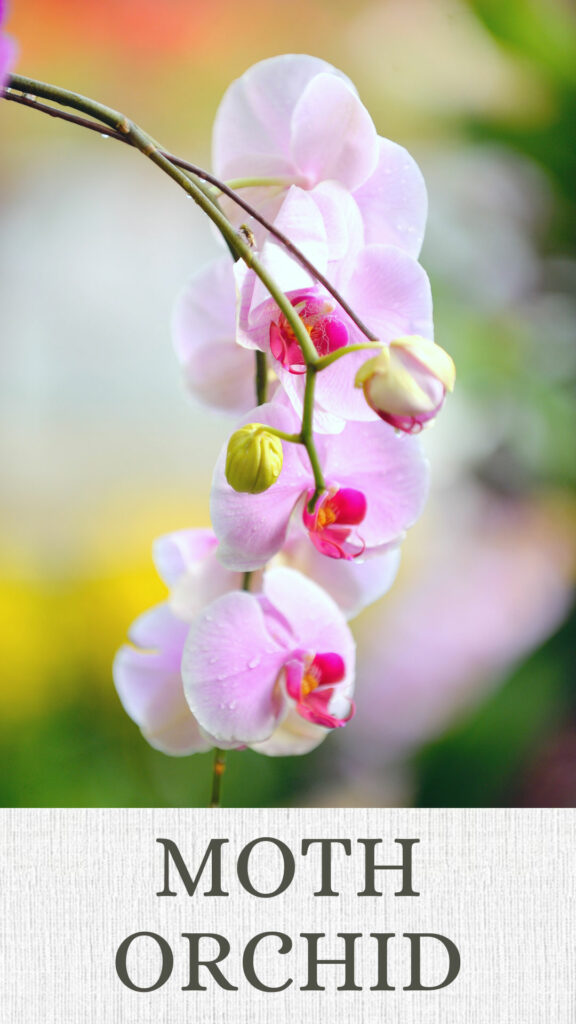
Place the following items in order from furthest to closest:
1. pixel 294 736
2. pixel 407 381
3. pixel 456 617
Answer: pixel 456 617, pixel 294 736, pixel 407 381

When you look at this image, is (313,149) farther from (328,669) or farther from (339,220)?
(328,669)

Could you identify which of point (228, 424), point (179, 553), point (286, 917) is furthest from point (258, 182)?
point (228, 424)

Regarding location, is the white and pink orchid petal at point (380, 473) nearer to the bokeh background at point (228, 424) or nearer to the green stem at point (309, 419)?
the green stem at point (309, 419)

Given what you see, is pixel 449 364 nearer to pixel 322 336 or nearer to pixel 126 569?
pixel 322 336

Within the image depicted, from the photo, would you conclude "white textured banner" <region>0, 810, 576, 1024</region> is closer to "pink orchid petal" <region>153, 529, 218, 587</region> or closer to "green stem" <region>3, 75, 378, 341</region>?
"pink orchid petal" <region>153, 529, 218, 587</region>

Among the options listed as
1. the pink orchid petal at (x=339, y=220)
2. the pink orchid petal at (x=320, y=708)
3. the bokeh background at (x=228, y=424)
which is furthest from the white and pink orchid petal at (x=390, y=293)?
the bokeh background at (x=228, y=424)

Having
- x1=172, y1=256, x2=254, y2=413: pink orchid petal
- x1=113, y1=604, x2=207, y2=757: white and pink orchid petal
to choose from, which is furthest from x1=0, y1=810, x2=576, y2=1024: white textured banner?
x1=172, y1=256, x2=254, y2=413: pink orchid petal

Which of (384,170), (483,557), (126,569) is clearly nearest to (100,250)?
(126,569)
